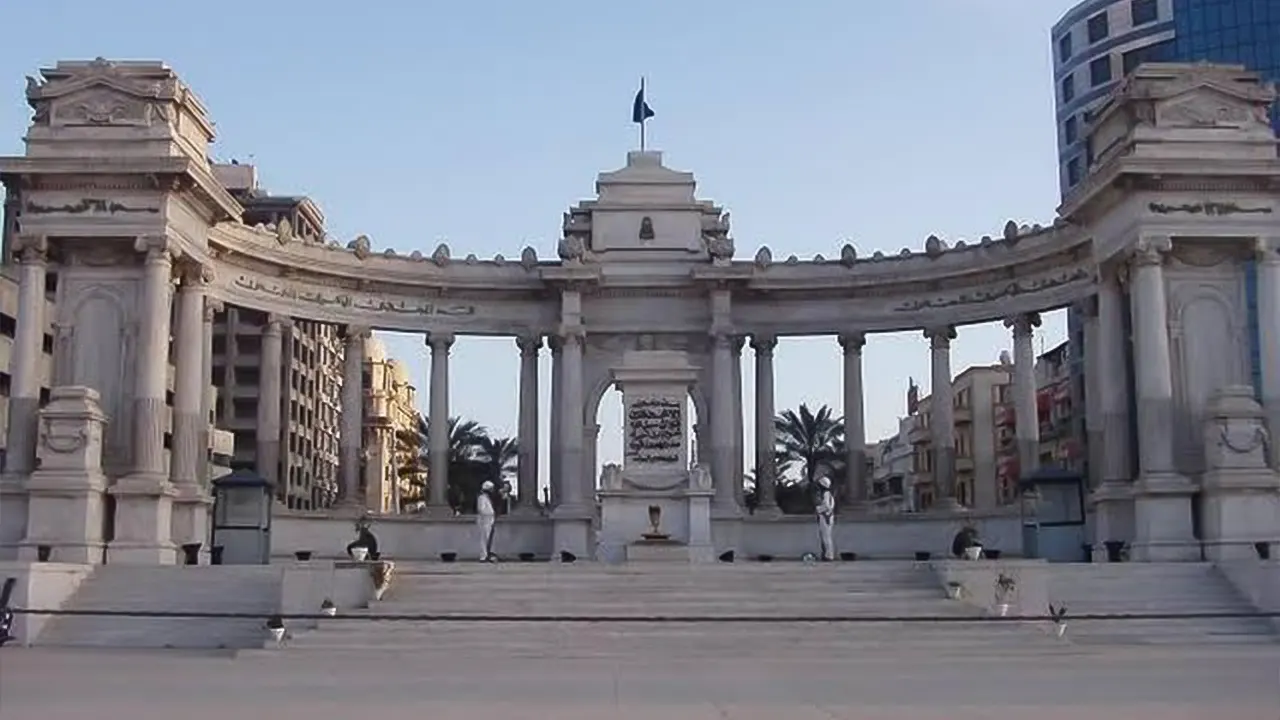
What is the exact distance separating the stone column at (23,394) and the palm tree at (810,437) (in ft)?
179

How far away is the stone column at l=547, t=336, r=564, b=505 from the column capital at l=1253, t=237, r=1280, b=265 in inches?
1011

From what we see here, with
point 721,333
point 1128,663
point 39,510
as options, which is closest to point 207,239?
point 39,510

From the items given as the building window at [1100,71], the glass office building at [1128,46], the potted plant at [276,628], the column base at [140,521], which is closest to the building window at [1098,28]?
the glass office building at [1128,46]

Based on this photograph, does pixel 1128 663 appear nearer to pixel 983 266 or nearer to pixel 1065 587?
pixel 1065 587

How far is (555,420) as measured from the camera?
189 feet

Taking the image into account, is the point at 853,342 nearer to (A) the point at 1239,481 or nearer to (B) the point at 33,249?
(A) the point at 1239,481

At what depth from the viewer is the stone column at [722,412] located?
187 feet

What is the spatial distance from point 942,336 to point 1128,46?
198 feet

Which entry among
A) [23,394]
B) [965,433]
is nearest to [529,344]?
[23,394]

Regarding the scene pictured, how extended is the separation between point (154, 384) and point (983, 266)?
97.6ft

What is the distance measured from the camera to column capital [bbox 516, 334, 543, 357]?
5847 centimetres

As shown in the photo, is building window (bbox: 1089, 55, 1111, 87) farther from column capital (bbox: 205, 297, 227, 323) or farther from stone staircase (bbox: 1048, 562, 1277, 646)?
column capital (bbox: 205, 297, 227, 323)

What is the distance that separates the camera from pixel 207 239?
1923 inches

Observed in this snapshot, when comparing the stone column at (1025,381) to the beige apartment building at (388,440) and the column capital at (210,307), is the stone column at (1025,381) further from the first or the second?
the beige apartment building at (388,440)
